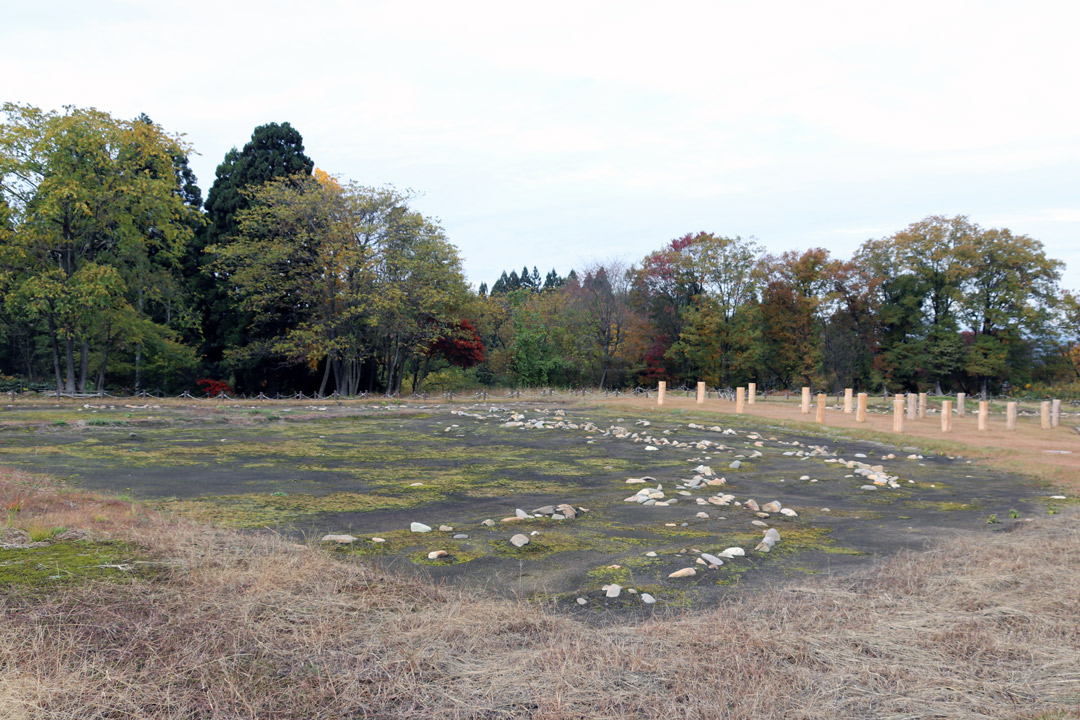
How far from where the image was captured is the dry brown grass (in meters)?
2.96

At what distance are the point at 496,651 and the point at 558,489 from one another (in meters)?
5.75

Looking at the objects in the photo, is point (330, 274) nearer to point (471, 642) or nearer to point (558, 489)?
point (558, 489)

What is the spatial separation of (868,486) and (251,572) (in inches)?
340

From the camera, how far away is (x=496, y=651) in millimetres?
3568

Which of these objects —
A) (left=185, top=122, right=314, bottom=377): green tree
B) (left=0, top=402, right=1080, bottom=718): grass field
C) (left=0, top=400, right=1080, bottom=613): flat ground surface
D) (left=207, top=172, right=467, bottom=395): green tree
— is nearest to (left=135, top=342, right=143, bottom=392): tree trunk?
(left=185, top=122, right=314, bottom=377): green tree

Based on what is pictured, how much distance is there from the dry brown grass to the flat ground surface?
2.53 feet

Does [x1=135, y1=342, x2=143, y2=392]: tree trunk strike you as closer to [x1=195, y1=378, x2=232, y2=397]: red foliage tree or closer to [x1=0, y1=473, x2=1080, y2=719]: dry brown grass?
[x1=195, y1=378, x2=232, y2=397]: red foliage tree

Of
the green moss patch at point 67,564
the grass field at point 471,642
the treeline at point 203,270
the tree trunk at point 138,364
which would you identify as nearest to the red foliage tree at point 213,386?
the treeline at point 203,270

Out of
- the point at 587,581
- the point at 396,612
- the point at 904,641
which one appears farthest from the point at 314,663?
the point at 904,641

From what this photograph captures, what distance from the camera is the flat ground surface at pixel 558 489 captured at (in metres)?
5.50

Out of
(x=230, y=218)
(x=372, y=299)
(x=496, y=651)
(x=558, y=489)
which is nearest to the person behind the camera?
(x=496, y=651)

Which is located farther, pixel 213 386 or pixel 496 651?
pixel 213 386

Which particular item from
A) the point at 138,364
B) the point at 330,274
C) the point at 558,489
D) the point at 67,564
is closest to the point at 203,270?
the point at 138,364

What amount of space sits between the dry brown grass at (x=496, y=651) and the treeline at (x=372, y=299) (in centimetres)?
2662
